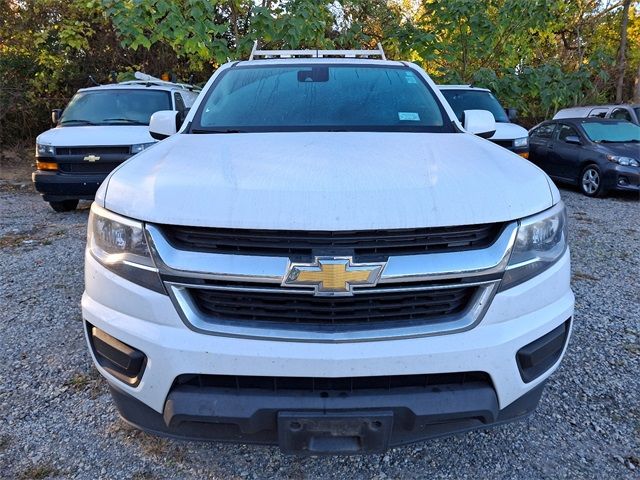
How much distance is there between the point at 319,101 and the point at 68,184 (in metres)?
5.16

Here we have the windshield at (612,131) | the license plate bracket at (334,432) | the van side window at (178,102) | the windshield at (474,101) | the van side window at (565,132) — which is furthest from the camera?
the van side window at (565,132)

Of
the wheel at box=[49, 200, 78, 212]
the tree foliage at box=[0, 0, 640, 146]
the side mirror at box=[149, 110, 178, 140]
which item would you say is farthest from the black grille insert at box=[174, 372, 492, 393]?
the wheel at box=[49, 200, 78, 212]

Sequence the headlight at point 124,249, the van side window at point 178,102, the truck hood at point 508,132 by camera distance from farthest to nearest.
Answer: the truck hood at point 508,132 → the van side window at point 178,102 → the headlight at point 124,249

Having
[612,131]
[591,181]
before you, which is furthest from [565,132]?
[591,181]

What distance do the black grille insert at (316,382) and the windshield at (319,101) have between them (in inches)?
59.5

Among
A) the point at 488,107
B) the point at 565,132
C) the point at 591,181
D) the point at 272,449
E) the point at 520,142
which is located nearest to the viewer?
the point at 272,449

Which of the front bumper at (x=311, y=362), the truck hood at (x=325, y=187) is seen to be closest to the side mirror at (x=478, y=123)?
the truck hood at (x=325, y=187)

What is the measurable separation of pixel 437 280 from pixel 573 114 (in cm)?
1305

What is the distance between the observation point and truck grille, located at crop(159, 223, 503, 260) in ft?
5.86

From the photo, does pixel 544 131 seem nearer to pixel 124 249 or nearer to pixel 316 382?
pixel 316 382

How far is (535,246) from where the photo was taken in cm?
197

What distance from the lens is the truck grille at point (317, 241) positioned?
1.79 metres

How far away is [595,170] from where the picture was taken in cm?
941

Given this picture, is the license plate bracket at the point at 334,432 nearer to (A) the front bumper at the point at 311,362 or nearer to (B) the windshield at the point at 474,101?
(A) the front bumper at the point at 311,362
